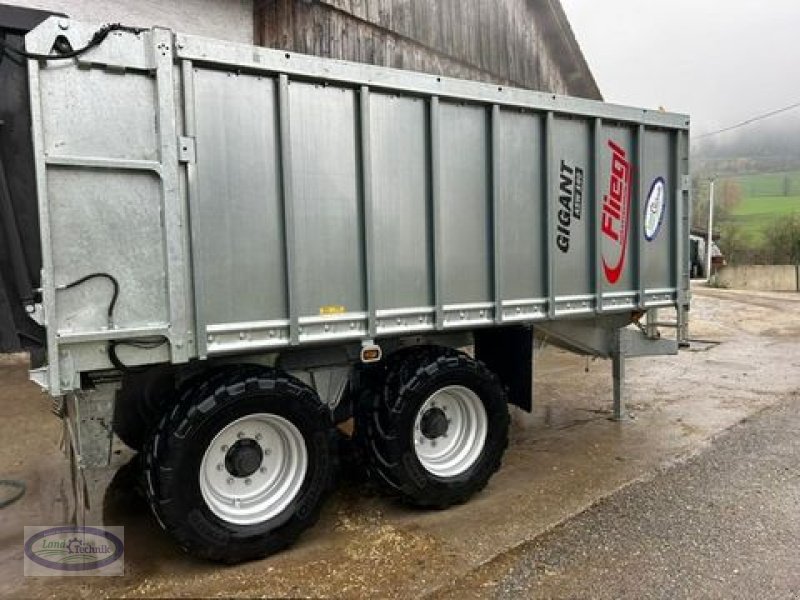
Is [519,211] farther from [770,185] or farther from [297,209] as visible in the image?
[770,185]

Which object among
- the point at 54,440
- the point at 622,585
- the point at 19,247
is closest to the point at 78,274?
the point at 19,247

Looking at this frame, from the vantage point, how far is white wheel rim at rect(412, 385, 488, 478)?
466cm

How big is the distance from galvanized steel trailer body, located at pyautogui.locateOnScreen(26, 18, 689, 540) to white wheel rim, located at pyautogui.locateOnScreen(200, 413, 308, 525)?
0.43m

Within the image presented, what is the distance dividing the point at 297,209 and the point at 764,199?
6564 centimetres

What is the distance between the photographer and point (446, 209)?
4535 mm

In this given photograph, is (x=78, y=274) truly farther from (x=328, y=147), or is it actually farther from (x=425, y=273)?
(x=425, y=273)

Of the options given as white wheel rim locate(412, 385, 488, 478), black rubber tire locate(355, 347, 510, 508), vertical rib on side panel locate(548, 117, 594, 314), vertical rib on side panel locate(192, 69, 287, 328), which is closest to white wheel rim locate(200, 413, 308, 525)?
black rubber tire locate(355, 347, 510, 508)

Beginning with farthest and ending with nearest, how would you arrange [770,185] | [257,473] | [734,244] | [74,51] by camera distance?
[770,185], [734,244], [257,473], [74,51]

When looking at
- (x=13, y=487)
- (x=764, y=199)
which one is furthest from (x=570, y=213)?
(x=764, y=199)

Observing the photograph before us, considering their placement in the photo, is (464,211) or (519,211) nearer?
(464,211)

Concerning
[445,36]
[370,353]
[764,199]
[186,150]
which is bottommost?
A: [370,353]

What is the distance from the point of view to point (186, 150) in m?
3.49

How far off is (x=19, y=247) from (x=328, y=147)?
1.79 meters

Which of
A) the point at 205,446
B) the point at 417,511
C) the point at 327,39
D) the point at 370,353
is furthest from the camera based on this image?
the point at 327,39
